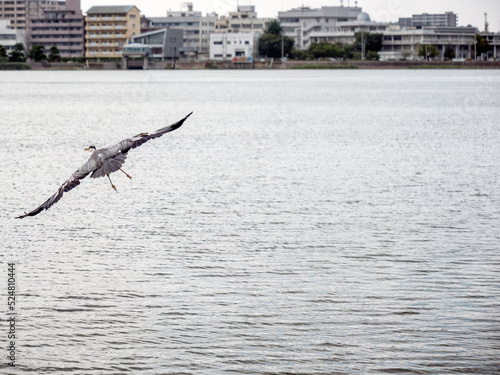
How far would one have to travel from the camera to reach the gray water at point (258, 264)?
1165 cm

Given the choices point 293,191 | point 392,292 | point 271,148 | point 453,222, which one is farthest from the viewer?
point 271,148

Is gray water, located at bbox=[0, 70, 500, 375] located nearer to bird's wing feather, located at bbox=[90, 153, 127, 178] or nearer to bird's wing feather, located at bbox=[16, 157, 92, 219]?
bird's wing feather, located at bbox=[90, 153, 127, 178]

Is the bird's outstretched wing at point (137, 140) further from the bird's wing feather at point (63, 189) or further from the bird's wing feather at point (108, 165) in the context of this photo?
the bird's wing feather at point (63, 189)

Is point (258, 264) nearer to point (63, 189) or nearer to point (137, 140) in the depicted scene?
point (137, 140)

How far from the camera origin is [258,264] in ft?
53.8

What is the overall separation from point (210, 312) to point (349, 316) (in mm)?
1995

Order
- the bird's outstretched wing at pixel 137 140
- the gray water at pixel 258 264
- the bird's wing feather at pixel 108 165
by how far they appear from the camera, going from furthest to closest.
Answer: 1. the gray water at pixel 258 264
2. the bird's wing feather at pixel 108 165
3. the bird's outstretched wing at pixel 137 140

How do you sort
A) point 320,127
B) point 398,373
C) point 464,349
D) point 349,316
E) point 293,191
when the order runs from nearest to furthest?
point 398,373, point 464,349, point 349,316, point 293,191, point 320,127

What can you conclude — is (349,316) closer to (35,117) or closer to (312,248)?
(312,248)

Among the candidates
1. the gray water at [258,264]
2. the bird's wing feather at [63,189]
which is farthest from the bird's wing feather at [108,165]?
the gray water at [258,264]

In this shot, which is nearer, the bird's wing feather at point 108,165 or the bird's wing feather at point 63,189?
the bird's wing feather at point 63,189

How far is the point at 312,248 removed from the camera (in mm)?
17797

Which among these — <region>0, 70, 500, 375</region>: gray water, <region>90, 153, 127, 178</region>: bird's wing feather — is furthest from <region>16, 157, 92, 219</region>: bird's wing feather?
<region>0, 70, 500, 375</region>: gray water

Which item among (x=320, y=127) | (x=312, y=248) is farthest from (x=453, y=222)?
(x=320, y=127)
